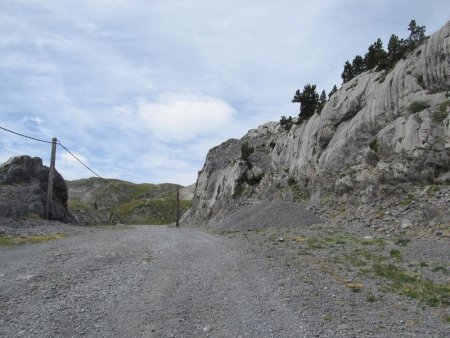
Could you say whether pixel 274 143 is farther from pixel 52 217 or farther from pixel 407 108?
pixel 52 217

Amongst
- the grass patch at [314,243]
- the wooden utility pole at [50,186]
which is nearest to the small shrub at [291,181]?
the grass patch at [314,243]

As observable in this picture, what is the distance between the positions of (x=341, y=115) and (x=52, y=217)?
31.1m

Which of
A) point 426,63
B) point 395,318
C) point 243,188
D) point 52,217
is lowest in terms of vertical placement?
point 395,318

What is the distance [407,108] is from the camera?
1222 inches

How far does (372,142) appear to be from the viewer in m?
33.1

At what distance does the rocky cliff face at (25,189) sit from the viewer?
2834cm

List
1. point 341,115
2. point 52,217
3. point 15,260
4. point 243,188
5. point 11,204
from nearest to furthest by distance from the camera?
point 15,260, point 11,204, point 52,217, point 341,115, point 243,188

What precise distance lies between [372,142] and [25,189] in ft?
99.8

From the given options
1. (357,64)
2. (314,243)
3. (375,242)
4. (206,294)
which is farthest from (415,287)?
(357,64)

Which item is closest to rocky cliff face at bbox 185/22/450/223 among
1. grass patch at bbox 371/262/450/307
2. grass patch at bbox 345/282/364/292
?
grass patch at bbox 371/262/450/307

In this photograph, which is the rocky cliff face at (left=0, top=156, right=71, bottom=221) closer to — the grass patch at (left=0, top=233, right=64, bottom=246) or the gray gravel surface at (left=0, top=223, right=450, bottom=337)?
the grass patch at (left=0, top=233, right=64, bottom=246)

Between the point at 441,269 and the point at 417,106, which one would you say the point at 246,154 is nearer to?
the point at 417,106

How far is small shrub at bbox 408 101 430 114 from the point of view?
29359mm

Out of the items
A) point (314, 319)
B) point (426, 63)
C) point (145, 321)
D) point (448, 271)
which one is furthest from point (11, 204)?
point (426, 63)
